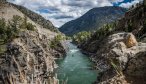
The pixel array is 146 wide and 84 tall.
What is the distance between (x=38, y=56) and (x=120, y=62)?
72.5 meters

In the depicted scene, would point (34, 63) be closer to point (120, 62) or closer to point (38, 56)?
point (38, 56)

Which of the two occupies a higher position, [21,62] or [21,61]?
[21,61]

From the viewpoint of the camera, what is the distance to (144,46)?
5153 centimetres

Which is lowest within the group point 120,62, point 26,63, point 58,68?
point 58,68

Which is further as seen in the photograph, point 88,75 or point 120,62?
point 88,75

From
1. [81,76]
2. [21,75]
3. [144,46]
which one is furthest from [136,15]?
[144,46]

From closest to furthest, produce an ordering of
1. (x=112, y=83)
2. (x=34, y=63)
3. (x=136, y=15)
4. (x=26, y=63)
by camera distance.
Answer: (x=112, y=83)
(x=26, y=63)
(x=34, y=63)
(x=136, y=15)

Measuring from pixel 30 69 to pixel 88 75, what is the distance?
28157 millimetres

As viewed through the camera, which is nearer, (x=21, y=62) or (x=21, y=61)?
(x=21, y=62)

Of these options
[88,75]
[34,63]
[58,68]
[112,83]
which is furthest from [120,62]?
[58,68]

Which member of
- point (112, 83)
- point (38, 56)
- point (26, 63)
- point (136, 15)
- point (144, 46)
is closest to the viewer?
point (112, 83)

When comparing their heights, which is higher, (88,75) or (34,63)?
(34,63)

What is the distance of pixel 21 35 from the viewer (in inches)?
4476

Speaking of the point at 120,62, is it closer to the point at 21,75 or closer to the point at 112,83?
the point at 112,83
